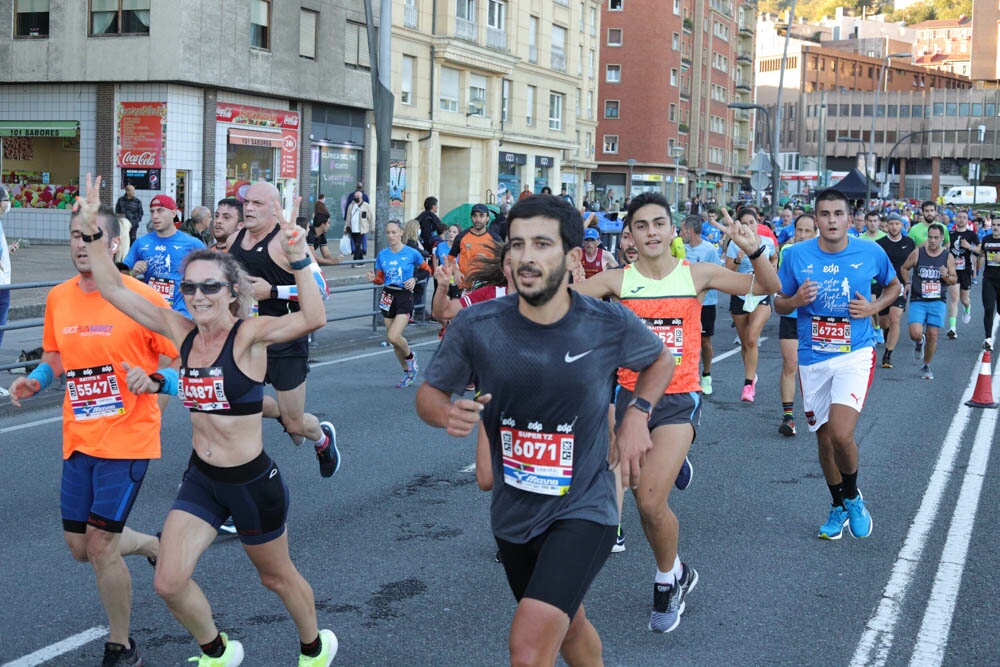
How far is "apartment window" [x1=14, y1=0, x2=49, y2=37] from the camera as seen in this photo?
105 ft

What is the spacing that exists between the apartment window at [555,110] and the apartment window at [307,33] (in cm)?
1904

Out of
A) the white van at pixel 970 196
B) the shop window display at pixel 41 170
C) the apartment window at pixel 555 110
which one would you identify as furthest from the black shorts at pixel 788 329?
the white van at pixel 970 196

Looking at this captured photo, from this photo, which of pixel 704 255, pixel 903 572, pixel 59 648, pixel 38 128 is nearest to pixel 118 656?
pixel 59 648

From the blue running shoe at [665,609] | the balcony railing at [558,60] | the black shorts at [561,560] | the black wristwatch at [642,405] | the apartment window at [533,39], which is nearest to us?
the black shorts at [561,560]

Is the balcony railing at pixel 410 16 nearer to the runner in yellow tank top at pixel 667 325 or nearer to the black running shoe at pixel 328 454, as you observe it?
the black running shoe at pixel 328 454

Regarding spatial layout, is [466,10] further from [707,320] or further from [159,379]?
[159,379]

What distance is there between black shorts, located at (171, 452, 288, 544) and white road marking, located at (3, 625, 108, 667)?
98cm

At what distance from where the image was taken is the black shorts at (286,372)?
25.8ft

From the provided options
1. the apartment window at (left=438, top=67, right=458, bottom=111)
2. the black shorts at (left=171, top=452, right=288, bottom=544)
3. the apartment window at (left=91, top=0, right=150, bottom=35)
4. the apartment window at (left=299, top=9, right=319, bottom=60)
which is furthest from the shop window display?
the black shorts at (left=171, top=452, right=288, bottom=544)

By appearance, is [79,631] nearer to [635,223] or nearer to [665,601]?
[665,601]

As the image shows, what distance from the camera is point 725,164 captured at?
3799 inches

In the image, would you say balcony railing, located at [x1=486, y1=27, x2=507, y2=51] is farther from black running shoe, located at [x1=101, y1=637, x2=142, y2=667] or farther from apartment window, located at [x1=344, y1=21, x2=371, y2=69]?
black running shoe, located at [x1=101, y1=637, x2=142, y2=667]

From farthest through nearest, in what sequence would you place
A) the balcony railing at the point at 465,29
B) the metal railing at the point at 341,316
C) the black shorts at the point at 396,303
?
the balcony railing at the point at 465,29, the black shorts at the point at 396,303, the metal railing at the point at 341,316

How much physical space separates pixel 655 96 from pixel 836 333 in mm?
76408
